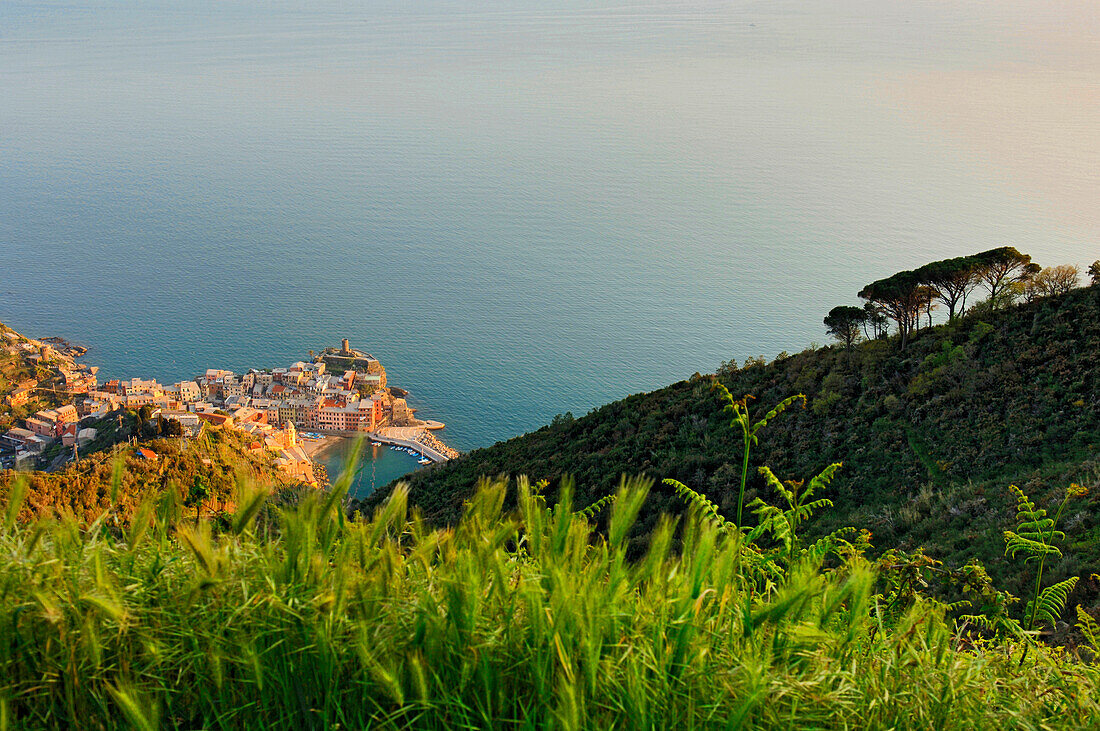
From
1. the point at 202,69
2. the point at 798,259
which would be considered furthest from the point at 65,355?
the point at 202,69

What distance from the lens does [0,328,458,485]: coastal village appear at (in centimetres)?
3631

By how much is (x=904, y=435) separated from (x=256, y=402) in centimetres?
3524

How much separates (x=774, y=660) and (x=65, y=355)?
51.7 metres

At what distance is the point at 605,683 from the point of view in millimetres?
1893

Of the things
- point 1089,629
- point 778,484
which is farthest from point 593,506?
point 1089,629

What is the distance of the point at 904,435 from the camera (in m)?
12.0

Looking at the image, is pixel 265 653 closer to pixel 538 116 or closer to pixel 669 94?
pixel 538 116

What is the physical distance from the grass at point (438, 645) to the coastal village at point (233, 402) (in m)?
32.5

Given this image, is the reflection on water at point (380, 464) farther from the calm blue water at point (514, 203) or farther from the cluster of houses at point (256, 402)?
the calm blue water at point (514, 203)

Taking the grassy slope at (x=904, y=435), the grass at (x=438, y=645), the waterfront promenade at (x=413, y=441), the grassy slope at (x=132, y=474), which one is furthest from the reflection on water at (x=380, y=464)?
the grass at (x=438, y=645)

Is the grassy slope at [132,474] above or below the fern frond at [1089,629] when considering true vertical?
below

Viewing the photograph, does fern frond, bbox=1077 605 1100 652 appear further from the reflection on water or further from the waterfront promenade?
the waterfront promenade

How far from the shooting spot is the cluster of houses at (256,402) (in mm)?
37000

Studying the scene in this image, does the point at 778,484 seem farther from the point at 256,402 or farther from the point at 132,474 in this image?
the point at 256,402
